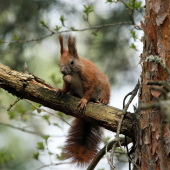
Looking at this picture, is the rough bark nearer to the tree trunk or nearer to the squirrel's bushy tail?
the tree trunk

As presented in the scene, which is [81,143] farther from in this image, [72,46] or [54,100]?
[72,46]

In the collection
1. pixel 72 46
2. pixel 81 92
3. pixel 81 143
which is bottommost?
pixel 81 143

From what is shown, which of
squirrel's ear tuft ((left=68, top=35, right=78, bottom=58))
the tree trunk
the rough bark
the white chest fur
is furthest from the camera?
the white chest fur

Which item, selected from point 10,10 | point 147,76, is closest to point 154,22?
point 147,76

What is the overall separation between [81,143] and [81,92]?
20.7 inches

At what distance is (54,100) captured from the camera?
1.68 meters

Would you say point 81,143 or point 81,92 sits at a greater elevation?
point 81,92

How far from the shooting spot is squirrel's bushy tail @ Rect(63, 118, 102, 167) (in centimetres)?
185

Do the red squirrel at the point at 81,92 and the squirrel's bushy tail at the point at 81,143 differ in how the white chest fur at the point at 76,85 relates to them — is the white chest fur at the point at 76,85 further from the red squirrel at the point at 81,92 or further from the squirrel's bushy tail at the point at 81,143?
the squirrel's bushy tail at the point at 81,143

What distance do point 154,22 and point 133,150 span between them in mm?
840

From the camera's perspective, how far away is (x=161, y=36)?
1.36 meters

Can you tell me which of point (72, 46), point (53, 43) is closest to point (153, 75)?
point (72, 46)

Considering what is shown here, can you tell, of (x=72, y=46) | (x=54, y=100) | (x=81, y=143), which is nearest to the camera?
(x=54, y=100)

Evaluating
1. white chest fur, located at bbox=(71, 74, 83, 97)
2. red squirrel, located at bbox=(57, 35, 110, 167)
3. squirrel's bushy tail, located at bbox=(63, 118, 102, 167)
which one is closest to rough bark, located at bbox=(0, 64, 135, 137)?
red squirrel, located at bbox=(57, 35, 110, 167)
